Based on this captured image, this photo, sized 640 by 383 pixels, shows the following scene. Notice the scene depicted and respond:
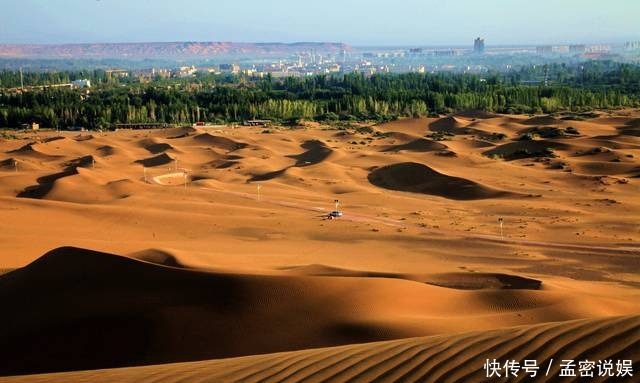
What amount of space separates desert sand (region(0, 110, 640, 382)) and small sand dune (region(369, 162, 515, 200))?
0.20 m

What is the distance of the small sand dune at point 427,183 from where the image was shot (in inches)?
1576

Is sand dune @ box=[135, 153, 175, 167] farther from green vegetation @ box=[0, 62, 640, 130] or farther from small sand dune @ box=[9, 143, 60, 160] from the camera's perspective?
green vegetation @ box=[0, 62, 640, 130]

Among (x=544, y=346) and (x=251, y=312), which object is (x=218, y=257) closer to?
(x=251, y=312)

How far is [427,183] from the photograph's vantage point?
144ft

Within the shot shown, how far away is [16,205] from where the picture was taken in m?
34.0

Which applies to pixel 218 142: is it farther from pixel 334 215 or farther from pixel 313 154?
pixel 334 215

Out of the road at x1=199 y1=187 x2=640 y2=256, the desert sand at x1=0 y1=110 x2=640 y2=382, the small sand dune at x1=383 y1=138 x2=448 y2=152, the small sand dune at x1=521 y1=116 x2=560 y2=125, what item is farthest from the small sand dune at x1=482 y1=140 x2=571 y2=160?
the road at x1=199 y1=187 x2=640 y2=256

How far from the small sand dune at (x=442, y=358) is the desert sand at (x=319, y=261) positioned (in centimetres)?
4

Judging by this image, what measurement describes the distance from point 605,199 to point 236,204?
19.9m

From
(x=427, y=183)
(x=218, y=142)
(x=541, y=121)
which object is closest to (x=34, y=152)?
(x=218, y=142)

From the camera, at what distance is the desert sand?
895 cm

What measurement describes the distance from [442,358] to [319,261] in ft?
49.3

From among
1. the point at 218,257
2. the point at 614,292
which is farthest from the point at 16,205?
the point at 614,292

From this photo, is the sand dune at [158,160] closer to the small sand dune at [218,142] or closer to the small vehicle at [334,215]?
the small sand dune at [218,142]
